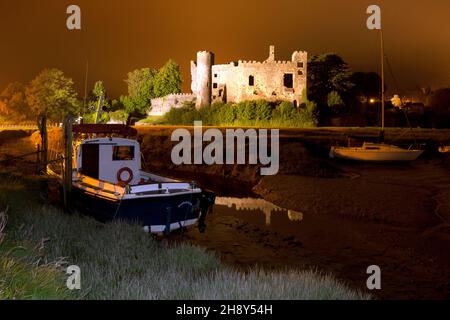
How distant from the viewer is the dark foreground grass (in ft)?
26.5

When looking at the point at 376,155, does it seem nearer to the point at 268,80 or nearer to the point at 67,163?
the point at 67,163

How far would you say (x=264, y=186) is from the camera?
27.2 m

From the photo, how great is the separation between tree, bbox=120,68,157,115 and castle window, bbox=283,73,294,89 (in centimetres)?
2642

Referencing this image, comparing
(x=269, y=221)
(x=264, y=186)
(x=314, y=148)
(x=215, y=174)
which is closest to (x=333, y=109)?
(x=314, y=148)

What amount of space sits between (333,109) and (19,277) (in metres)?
62.7

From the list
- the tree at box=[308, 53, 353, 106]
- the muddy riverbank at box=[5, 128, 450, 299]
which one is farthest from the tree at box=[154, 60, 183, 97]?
the muddy riverbank at box=[5, 128, 450, 299]

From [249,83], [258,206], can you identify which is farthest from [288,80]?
[258,206]

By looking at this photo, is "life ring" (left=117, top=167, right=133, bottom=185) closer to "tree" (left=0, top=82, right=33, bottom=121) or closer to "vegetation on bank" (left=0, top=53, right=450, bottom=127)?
"vegetation on bank" (left=0, top=53, right=450, bottom=127)

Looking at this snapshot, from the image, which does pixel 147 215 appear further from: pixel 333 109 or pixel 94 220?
pixel 333 109

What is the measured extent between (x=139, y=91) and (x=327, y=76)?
35.9 m

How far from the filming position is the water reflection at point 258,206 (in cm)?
1992

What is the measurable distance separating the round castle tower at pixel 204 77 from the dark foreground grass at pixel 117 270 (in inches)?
2488

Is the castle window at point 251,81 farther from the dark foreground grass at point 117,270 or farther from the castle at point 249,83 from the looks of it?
the dark foreground grass at point 117,270

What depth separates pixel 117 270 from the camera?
33.7 feet
